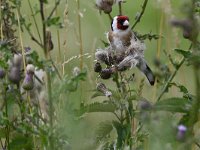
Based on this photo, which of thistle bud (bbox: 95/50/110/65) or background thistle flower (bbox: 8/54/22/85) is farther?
thistle bud (bbox: 95/50/110/65)

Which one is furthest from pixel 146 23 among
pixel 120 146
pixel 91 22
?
pixel 120 146

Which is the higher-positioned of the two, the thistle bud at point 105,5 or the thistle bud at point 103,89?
the thistle bud at point 105,5

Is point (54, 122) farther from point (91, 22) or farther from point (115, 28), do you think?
point (91, 22)

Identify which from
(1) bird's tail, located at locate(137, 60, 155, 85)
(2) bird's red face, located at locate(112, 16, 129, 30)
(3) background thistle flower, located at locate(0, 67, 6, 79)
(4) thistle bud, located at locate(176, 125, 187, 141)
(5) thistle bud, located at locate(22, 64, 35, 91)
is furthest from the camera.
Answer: (2) bird's red face, located at locate(112, 16, 129, 30)

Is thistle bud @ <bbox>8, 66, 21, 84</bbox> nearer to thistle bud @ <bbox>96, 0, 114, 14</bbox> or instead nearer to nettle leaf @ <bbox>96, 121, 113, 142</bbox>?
nettle leaf @ <bbox>96, 121, 113, 142</bbox>

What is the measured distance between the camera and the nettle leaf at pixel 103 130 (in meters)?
2.35

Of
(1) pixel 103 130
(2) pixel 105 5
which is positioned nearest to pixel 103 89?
(1) pixel 103 130

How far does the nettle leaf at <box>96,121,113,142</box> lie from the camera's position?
2348mm

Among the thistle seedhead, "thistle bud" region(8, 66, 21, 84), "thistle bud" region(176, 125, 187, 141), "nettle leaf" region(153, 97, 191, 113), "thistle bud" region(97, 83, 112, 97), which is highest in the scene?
the thistle seedhead

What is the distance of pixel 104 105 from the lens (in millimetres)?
2312

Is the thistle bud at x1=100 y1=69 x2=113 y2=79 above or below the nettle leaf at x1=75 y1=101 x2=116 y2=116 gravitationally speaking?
above

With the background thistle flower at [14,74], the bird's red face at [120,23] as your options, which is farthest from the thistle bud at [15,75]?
the bird's red face at [120,23]

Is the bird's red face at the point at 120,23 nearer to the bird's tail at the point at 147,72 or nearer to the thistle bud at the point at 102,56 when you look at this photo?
the bird's tail at the point at 147,72

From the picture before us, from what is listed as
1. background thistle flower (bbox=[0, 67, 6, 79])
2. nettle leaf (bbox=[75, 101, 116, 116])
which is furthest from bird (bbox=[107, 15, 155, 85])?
background thistle flower (bbox=[0, 67, 6, 79])
